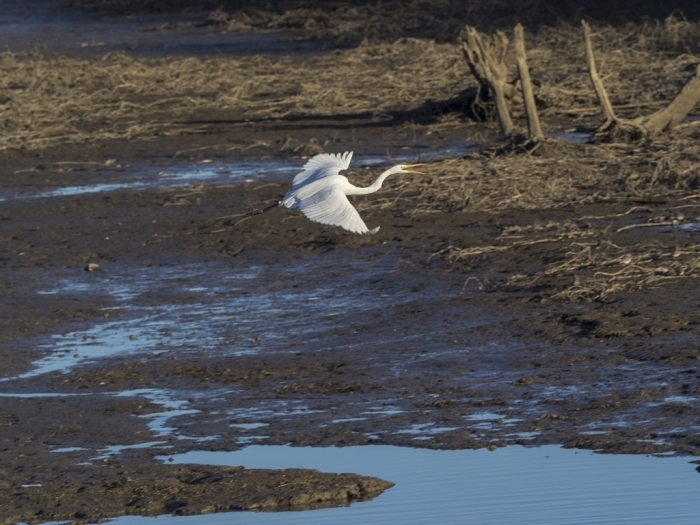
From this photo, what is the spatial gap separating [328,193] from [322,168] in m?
1.17

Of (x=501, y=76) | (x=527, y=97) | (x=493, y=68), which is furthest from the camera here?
(x=501, y=76)

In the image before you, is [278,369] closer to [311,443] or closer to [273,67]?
[311,443]

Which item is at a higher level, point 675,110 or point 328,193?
point 675,110

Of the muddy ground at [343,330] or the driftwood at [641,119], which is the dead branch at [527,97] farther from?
the driftwood at [641,119]

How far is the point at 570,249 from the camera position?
9.73 m

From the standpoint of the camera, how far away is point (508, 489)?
567 cm

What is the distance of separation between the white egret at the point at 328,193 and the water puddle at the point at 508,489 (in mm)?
1885

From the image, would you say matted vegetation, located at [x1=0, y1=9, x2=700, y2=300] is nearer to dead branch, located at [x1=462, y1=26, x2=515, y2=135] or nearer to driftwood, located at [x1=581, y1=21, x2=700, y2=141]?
driftwood, located at [x1=581, y1=21, x2=700, y2=141]

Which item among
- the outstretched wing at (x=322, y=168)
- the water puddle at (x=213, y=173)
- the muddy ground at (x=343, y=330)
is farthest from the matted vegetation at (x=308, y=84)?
the outstretched wing at (x=322, y=168)

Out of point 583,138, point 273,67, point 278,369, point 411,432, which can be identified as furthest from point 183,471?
point 273,67

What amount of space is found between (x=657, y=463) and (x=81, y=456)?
269 centimetres

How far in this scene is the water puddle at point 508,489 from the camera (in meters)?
5.42

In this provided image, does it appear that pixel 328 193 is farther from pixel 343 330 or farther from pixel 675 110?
pixel 675 110

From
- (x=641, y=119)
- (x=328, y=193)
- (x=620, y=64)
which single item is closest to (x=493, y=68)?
(x=641, y=119)
